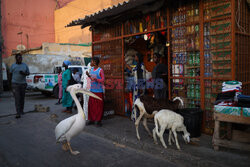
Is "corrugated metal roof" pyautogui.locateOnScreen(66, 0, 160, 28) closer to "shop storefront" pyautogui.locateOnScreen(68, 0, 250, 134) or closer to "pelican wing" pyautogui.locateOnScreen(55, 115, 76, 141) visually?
"shop storefront" pyautogui.locateOnScreen(68, 0, 250, 134)

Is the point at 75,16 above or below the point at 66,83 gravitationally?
above

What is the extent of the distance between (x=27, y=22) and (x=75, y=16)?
5.88m

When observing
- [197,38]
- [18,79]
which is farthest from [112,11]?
[18,79]

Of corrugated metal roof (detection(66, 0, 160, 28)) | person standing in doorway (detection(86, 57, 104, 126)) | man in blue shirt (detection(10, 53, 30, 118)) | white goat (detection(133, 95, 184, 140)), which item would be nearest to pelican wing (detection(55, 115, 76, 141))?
white goat (detection(133, 95, 184, 140))

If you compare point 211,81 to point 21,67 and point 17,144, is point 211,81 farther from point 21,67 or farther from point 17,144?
point 21,67

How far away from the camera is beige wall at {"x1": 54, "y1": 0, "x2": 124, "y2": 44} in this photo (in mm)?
21422

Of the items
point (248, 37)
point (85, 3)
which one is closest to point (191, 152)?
point (248, 37)

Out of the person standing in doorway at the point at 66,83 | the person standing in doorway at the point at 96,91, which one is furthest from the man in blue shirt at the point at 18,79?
the person standing in doorway at the point at 96,91

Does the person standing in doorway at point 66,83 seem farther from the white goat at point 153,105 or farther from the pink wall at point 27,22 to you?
the pink wall at point 27,22

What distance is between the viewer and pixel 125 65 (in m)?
6.97

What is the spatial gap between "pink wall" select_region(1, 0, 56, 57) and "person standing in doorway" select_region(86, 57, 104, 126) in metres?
20.4

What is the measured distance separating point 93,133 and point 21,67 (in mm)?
3791

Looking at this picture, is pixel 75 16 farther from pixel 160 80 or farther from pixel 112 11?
pixel 160 80

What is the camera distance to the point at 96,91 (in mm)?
5902
